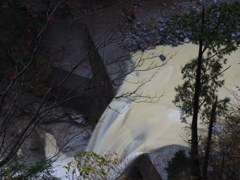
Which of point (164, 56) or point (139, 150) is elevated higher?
point (164, 56)

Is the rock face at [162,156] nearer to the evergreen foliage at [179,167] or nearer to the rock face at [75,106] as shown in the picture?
the evergreen foliage at [179,167]

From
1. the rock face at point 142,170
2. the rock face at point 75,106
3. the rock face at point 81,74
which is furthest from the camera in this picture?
the rock face at point 81,74

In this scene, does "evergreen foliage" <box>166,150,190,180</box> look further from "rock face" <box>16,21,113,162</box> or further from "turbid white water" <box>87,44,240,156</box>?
"rock face" <box>16,21,113,162</box>

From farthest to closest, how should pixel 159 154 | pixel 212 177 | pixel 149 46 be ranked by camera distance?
pixel 149 46
pixel 159 154
pixel 212 177

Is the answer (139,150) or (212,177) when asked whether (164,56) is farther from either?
(212,177)

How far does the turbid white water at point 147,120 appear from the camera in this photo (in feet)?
25.2

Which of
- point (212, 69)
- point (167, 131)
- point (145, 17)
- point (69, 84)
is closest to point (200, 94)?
point (212, 69)

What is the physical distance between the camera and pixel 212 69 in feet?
17.6

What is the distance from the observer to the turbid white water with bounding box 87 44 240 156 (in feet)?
25.2

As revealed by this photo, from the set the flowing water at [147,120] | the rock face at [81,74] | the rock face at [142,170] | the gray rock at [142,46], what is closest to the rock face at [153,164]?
the rock face at [142,170]

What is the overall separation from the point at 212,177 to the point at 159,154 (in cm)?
142

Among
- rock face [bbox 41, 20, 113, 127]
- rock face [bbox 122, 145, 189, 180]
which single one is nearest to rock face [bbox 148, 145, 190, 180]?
rock face [bbox 122, 145, 189, 180]

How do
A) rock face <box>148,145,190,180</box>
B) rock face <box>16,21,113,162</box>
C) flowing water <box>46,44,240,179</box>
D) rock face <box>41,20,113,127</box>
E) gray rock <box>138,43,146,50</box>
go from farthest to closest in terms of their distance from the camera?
1. gray rock <box>138,43,146,50</box>
2. rock face <box>41,20,113,127</box>
3. rock face <box>16,21,113,162</box>
4. flowing water <box>46,44,240,179</box>
5. rock face <box>148,145,190,180</box>

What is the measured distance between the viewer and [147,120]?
826 centimetres
